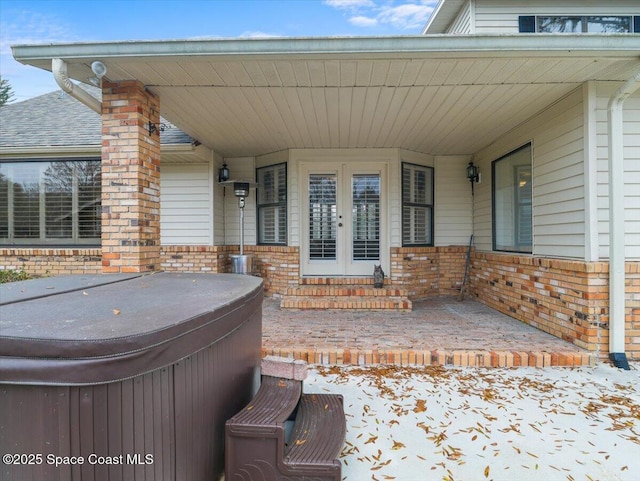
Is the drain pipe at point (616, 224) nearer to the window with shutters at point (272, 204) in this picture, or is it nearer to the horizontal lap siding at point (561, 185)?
the horizontal lap siding at point (561, 185)

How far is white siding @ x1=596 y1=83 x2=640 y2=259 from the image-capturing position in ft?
10.3

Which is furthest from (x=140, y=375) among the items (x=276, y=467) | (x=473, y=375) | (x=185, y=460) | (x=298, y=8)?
(x=298, y=8)

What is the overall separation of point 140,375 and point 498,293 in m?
4.86

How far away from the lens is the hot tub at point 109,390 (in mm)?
1032

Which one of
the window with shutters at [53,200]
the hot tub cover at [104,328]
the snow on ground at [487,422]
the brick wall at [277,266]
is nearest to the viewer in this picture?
the hot tub cover at [104,328]

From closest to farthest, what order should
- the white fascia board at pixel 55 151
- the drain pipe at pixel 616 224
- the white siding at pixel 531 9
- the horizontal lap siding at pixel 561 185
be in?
1. the drain pipe at pixel 616 224
2. the horizontal lap siding at pixel 561 185
3. the white siding at pixel 531 9
4. the white fascia board at pixel 55 151

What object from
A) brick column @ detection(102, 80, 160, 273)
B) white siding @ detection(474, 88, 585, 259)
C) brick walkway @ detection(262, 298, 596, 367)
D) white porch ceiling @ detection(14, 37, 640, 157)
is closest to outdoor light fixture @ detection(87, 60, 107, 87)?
white porch ceiling @ detection(14, 37, 640, 157)

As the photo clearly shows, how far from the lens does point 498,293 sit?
4.80 meters

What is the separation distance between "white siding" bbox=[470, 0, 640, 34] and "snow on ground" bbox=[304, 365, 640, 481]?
5298mm

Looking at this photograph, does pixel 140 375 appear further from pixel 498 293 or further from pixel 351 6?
pixel 351 6

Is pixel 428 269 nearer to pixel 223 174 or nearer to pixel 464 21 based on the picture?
pixel 223 174

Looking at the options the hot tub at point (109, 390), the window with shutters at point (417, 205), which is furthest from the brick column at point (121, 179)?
the window with shutters at point (417, 205)

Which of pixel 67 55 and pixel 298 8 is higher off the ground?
pixel 298 8

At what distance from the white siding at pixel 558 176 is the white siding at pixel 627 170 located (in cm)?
14
